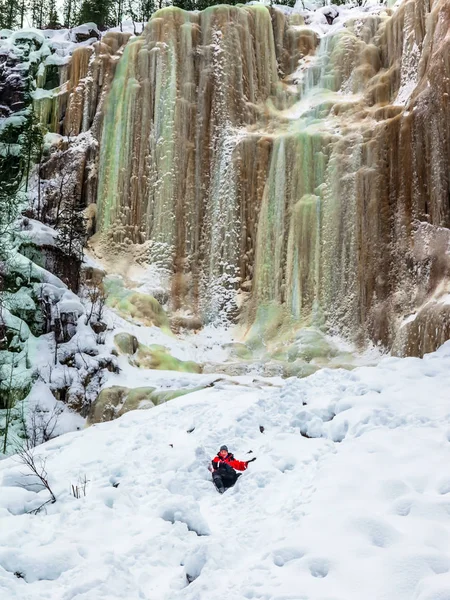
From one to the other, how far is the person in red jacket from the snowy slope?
5.5 inches

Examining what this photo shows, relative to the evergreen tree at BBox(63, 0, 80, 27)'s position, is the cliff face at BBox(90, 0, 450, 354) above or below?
below

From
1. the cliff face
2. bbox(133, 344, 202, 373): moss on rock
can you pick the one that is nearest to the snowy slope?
bbox(133, 344, 202, 373): moss on rock

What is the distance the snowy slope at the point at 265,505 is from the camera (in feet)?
16.9

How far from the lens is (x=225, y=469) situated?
8.04 m

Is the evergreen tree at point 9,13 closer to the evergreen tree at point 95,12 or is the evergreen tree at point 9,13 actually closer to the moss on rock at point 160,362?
the evergreen tree at point 95,12

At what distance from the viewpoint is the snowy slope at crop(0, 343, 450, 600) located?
516 centimetres

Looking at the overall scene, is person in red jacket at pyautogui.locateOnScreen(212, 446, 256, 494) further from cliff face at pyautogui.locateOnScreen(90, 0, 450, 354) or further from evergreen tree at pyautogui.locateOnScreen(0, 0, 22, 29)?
evergreen tree at pyautogui.locateOnScreen(0, 0, 22, 29)

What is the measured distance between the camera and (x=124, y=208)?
2650 cm

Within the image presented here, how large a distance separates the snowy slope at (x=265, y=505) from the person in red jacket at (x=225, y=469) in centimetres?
14

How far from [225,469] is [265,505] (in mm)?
1075

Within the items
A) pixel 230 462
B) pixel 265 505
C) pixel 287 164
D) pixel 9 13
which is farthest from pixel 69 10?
pixel 265 505

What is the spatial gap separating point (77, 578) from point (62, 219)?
2178 cm

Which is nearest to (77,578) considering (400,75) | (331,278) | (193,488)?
(193,488)

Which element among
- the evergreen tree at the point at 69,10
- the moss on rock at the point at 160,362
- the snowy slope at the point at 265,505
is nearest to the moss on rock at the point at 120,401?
the moss on rock at the point at 160,362
